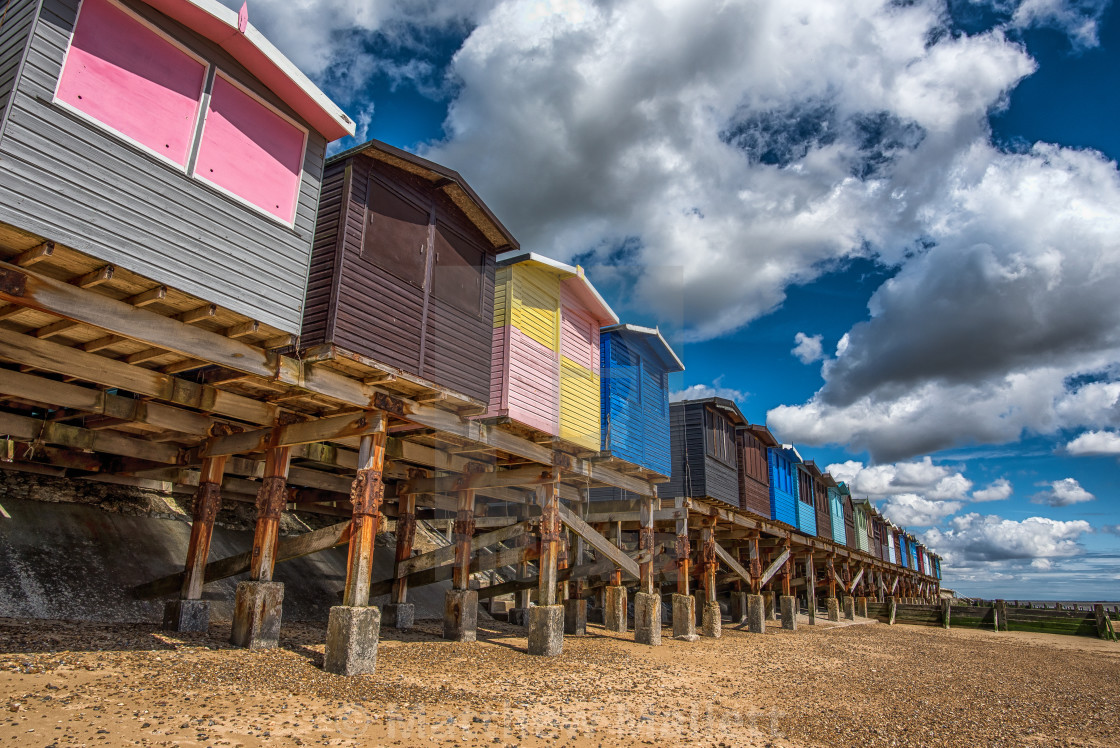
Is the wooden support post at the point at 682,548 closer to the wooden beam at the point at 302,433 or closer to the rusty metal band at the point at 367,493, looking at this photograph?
the rusty metal band at the point at 367,493

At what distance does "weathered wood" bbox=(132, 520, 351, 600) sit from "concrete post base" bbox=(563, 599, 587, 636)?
6.90 m

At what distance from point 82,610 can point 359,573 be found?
566 centimetres

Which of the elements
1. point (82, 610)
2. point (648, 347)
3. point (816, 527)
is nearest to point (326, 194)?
point (82, 610)

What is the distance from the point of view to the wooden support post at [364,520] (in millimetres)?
8344

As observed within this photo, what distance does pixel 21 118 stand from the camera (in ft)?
19.5

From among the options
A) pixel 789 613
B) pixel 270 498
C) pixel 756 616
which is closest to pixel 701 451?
pixel 756 616

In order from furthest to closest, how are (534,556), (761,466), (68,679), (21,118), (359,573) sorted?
(761,466) < (534,556) < (359,573) < (68,679) < (21,118)

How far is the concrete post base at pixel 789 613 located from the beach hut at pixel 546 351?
11.1 metres

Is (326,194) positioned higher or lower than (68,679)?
higher

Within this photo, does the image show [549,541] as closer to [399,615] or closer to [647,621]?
[647,621]

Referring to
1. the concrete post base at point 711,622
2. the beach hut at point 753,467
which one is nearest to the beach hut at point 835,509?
the beach hut at point 753,467

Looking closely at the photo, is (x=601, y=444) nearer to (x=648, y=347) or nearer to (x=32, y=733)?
(x=648, y=347)

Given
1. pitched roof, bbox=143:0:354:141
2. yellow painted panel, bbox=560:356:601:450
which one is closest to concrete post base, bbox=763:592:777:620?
yellow painted panel, bbox=560:356:601:450

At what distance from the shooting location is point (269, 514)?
30.7 feet
